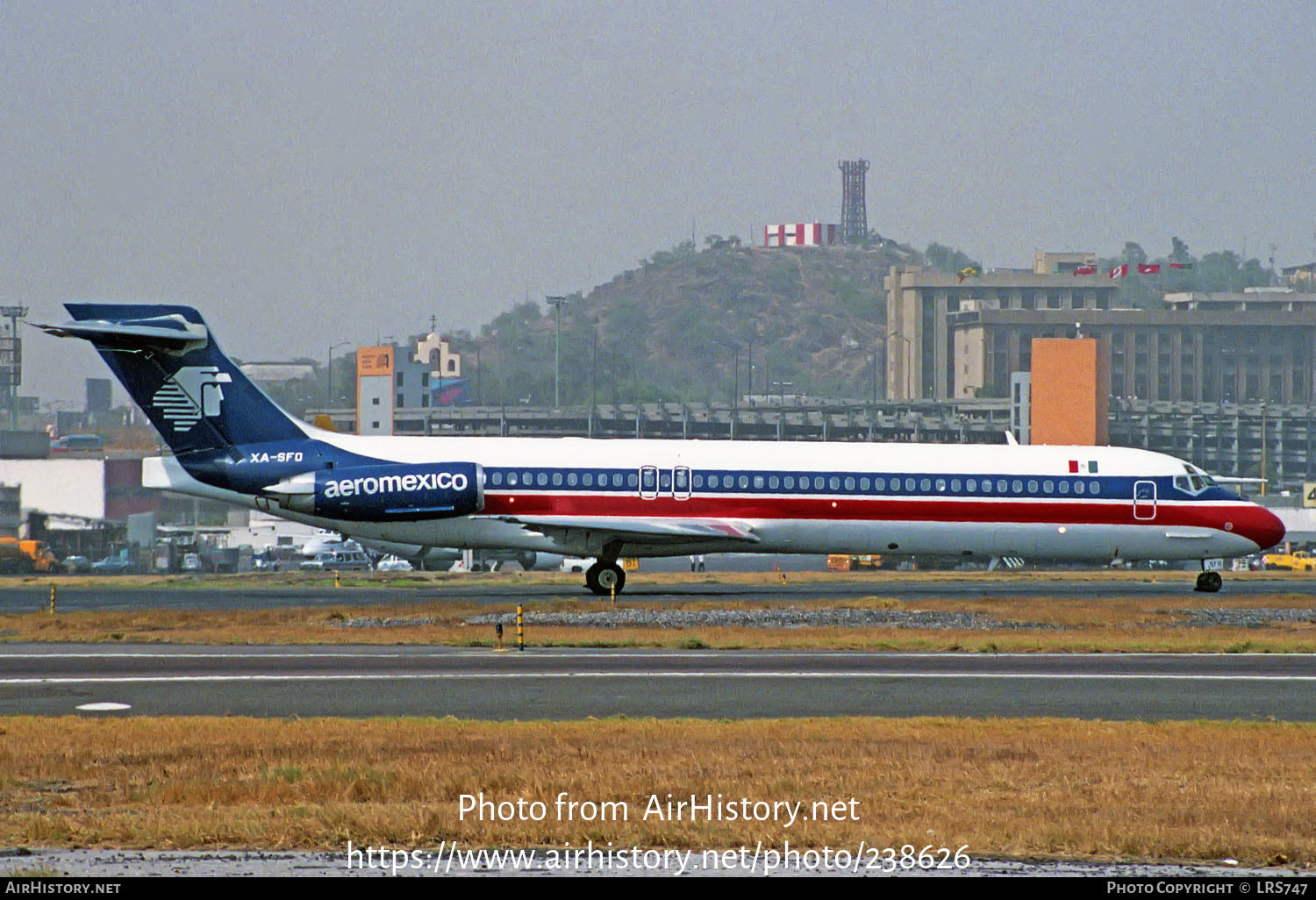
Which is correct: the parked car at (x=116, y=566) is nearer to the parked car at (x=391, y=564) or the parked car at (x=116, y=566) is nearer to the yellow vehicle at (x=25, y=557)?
the yellow vehicle at (x=25, y=557)

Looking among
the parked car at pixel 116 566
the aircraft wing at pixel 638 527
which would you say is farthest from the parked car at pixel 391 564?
the aircraft wing at pixel 638 527

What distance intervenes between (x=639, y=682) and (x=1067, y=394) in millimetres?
101893

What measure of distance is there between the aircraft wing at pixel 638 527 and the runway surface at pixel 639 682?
Result: 10.7 meters

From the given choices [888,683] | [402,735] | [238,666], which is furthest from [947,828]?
[238,666]

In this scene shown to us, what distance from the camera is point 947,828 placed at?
12.4 meters

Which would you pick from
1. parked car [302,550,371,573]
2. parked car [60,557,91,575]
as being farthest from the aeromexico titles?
Result: parked car [302,550,371,573]

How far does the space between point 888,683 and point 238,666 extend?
10.4 metres

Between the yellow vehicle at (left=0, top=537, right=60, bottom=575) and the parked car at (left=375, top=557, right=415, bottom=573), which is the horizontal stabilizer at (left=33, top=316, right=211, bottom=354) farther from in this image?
the parked car at (left=375, top=557, right=415, bottom=573)

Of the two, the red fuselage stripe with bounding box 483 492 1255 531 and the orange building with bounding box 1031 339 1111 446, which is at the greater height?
the orange building with bounding box 1031 339 1111 446

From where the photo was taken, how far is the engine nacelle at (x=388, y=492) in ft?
129

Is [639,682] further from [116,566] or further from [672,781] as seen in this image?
[116,566]

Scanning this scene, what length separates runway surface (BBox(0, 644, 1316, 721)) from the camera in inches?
826

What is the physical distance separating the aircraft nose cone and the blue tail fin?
25612 mm

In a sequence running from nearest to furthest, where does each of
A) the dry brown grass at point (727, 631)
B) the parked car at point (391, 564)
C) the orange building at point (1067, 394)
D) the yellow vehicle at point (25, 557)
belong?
1. the dry brown grass at point (727, 631)
2. the yellow vehicle at point (25, 557)
3. the parked car at point (391, 564)
4. the orange building at point (1067, 394)
